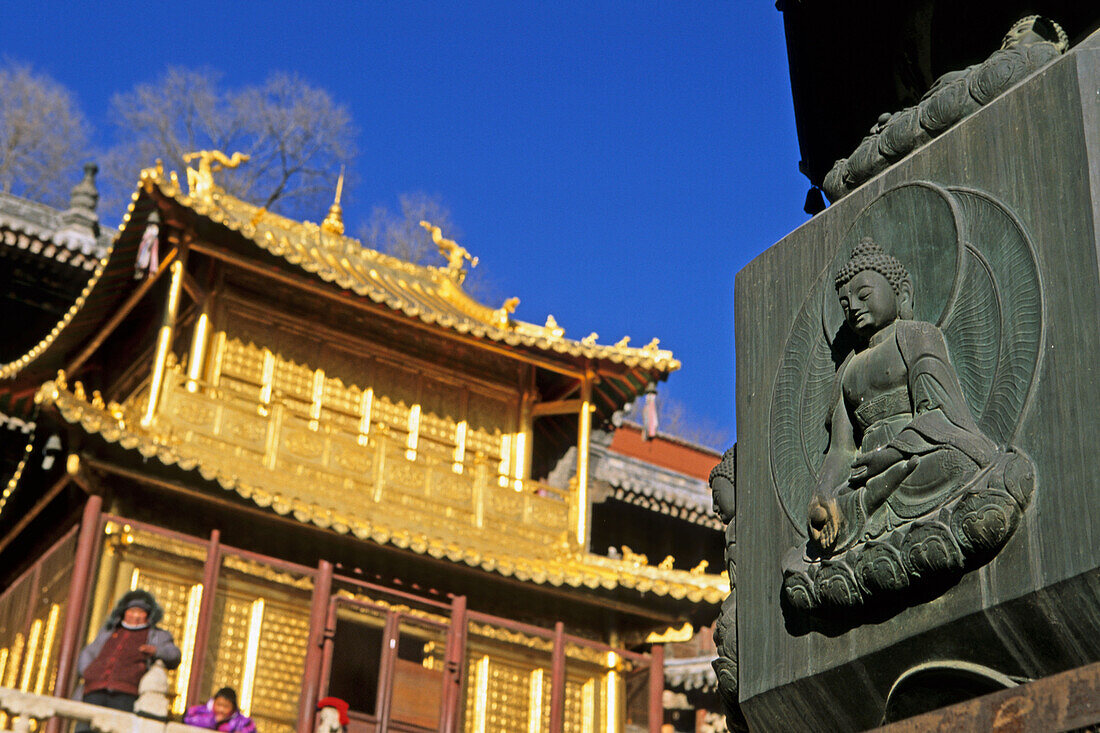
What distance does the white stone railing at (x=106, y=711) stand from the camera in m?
10.8

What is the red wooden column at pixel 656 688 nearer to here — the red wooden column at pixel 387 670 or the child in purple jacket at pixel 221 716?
the red wooden column at pixel 387 670

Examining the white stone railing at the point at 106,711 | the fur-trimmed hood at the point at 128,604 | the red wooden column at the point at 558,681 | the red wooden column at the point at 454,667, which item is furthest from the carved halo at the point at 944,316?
the red wooden column at the point at 558,681

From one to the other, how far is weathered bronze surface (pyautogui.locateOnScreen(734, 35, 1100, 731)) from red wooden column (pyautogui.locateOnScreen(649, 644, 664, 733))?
12457 mm

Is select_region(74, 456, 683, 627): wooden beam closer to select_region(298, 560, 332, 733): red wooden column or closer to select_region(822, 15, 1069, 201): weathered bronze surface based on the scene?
select_region(298, 560, 332, 733): red wooden column

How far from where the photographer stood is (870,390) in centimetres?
359

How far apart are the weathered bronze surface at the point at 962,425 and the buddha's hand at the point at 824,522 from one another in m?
0.02

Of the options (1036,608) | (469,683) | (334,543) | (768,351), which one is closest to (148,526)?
(334,543)

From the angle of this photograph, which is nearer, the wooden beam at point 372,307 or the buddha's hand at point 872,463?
the buddha's hand at point 872,463

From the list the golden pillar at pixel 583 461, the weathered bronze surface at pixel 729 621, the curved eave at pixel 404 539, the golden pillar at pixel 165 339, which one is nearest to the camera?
the weathered bronze surface at pixel 729 621

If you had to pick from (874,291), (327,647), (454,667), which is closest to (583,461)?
(454,667)

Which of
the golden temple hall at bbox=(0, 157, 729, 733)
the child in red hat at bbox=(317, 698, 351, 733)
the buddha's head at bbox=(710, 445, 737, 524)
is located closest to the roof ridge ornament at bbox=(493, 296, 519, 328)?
the golden temple hall at bbox=(0, 157, 729, 733)

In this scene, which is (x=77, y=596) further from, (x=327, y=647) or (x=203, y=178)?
(x=203, y=178)

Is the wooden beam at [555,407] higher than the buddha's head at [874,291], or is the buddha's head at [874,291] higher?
the wooden beam at [555,407]

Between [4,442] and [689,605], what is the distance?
8817 mm
